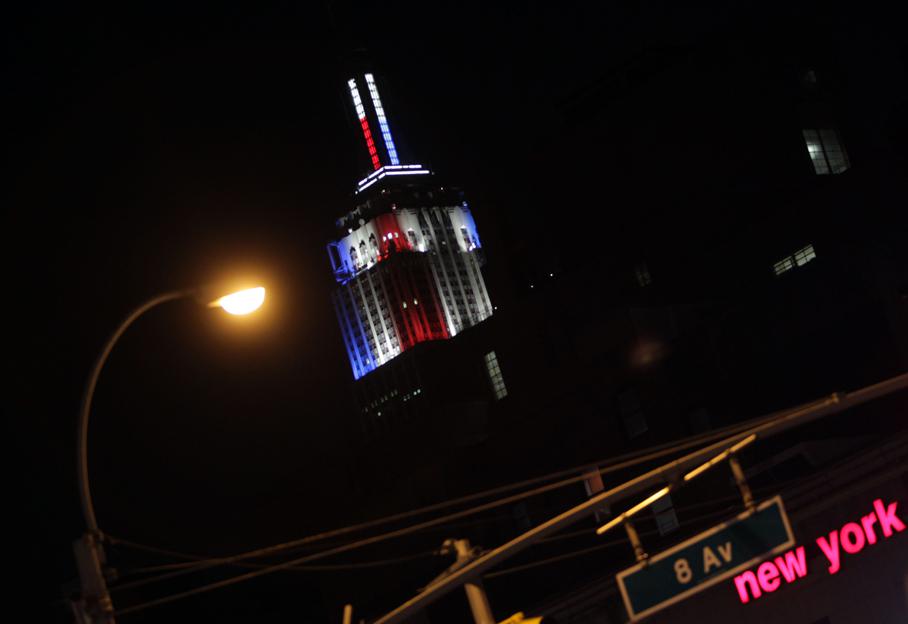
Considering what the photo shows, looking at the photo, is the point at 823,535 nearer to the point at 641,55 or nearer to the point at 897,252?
the point at 897,252

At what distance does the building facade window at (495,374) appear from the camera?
77.1 metres

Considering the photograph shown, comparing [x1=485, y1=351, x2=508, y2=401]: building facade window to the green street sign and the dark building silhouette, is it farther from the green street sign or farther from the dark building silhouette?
the green street sign

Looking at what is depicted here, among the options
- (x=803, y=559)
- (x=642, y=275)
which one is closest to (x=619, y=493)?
(x=803, y=559)

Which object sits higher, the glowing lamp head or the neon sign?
the glowing lamp head

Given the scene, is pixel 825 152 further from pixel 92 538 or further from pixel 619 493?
pixel 92 538

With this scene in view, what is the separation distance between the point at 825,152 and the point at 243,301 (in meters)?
64.8

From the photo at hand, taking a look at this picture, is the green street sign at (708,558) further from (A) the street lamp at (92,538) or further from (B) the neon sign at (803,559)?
(B) the neon sign at (803,559)

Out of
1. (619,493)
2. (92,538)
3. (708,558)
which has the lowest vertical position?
(708,558)

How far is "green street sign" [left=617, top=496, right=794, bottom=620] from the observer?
13.7 m

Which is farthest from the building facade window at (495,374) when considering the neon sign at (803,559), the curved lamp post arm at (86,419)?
the curved lamp post arm at (86,419)

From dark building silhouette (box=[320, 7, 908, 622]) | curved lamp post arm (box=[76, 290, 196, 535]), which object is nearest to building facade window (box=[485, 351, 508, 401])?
dark building silhouette (box=[320, 7, 908, 622])

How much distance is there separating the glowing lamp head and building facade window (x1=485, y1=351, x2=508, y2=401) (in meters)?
62.8

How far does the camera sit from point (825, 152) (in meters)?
72.5

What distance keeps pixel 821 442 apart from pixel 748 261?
29026mm
